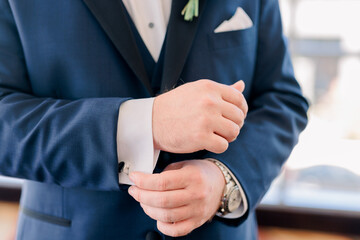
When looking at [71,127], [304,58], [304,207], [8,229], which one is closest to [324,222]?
[304,207]

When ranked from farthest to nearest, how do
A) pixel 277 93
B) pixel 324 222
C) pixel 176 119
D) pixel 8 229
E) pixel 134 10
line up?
pixel 8 229 < pixel 324 222 < pixel 277 93 < pixel 134 10 < pixel 176 119

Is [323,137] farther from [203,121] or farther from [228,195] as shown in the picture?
[203,121]

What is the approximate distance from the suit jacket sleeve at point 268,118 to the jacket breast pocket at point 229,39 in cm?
9

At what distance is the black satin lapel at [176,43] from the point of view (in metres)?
0.73

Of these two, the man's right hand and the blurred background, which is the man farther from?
the blurred background

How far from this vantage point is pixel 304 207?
2.13 m

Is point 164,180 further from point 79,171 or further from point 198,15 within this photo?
point 198,15

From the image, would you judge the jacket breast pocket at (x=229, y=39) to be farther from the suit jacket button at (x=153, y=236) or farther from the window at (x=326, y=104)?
the window at (x=326, y=104)

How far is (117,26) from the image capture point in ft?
2.29

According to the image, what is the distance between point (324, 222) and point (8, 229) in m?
2.18

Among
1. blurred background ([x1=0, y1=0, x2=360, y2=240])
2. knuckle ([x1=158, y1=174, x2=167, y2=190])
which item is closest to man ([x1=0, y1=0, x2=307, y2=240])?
knuckle ([x1=158, y1=174, x2=167, y2=190])

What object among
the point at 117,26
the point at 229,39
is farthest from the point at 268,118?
the point at 117,26

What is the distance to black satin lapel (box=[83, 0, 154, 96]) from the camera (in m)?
0.69

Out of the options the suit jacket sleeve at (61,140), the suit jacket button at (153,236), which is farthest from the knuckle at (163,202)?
the suit jacket button at (153,236)
